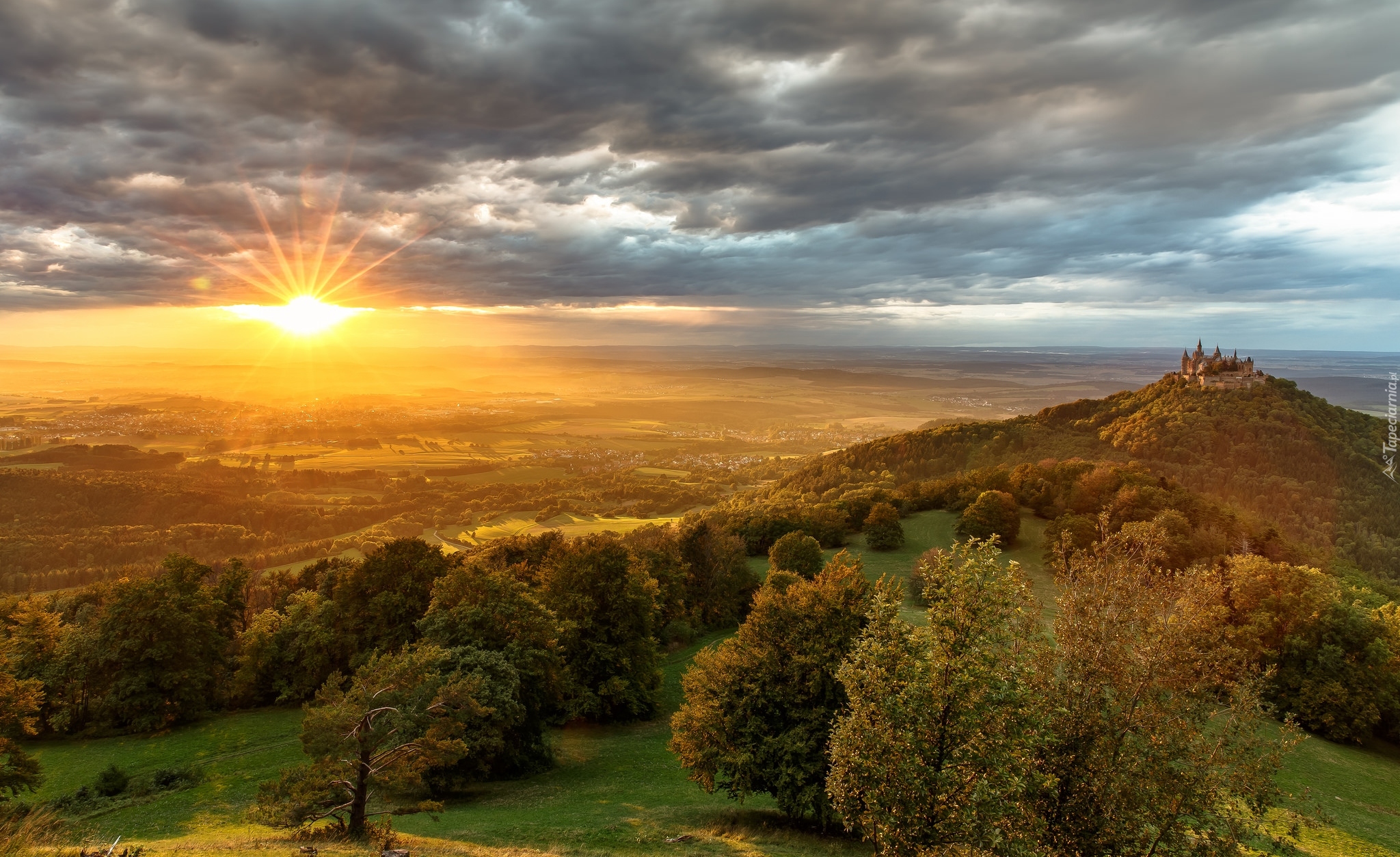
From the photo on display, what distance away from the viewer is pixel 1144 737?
12203 mm

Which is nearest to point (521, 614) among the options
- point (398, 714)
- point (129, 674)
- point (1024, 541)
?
point (398, 714)

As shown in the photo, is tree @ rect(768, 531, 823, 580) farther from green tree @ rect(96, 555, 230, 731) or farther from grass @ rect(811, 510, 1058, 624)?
green tree @ rect(96, 555, 230, 731)

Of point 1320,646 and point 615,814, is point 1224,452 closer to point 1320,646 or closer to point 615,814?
point 1320,646

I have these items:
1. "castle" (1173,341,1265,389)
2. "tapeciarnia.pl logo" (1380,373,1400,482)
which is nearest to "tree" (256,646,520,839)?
"tapeciarnia.pl logo" (1380,373,1400,482)

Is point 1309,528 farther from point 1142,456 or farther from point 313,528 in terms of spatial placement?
point 313,528

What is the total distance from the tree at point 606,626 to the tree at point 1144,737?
24.0 metres

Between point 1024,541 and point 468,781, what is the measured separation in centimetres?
4906

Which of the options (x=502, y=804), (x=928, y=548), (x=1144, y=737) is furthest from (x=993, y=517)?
(x=502, y=804)

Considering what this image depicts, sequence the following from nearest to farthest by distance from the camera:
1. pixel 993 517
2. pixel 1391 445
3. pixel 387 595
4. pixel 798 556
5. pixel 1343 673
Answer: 1. pixel 1343 673
2. pixel 387 595
3. pixel 798 556
4. pixel 993 517
5. pixel 1391 445

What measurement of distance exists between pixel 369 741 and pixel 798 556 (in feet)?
121

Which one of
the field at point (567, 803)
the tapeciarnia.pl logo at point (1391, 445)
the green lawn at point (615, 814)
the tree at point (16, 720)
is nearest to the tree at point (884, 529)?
→ the field at point (567, 803)

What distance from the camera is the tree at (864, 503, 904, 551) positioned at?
58.4 m

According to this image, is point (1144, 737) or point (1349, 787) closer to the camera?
point (1144, 737)

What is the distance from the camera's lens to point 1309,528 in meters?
68.1
